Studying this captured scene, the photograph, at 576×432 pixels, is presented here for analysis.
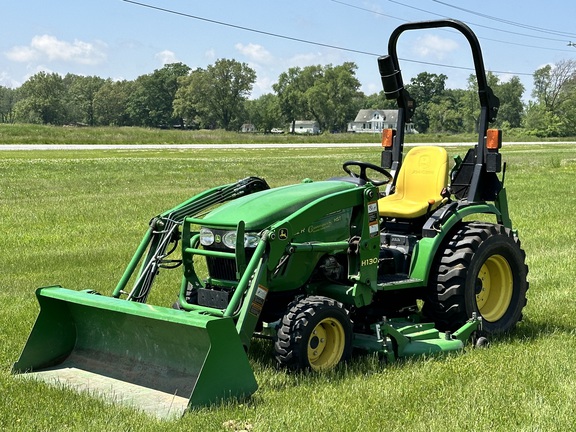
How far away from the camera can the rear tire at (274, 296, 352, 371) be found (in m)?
5.13

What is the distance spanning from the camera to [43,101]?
114m

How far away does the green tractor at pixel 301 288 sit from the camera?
506 centimetres

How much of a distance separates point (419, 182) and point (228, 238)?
2.22 metres

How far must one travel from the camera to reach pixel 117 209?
15883mm

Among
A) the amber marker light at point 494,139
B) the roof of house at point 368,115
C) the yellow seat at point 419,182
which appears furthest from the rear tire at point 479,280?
the roof of house at point 368,115

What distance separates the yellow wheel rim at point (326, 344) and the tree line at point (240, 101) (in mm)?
103416

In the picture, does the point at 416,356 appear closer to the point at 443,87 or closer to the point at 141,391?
the point at 141,391

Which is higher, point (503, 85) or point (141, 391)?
point (503, 85)

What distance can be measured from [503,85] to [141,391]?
471ft

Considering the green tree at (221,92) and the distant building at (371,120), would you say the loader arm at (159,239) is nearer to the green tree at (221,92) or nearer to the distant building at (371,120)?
the green tree at (221,92)

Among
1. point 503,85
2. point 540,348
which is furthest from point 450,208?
point 503,85

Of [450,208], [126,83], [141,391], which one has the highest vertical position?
[126,83]

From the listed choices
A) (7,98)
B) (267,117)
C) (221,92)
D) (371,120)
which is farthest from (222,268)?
(7,98)

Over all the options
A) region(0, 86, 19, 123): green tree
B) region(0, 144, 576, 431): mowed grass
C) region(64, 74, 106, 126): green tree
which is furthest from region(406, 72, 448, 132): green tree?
region(0, 144, 576, 431): mowed grass
